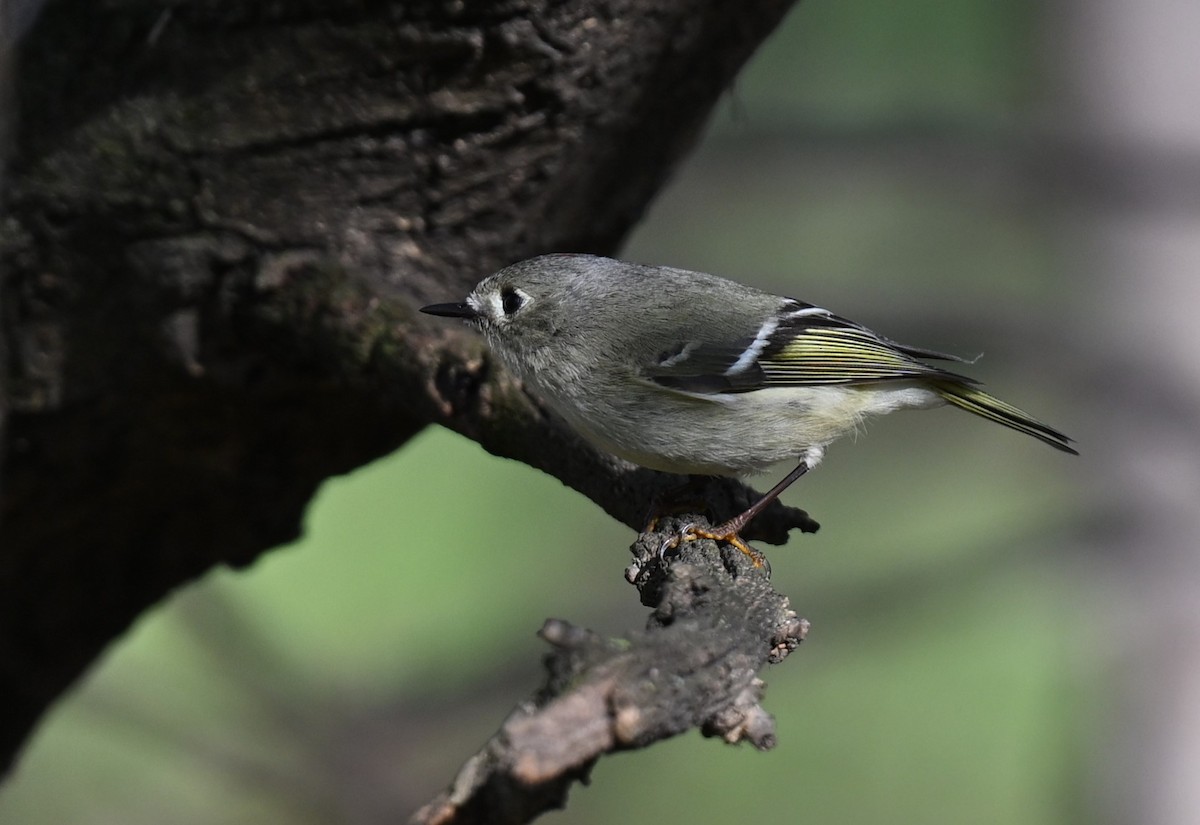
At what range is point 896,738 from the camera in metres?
6.26

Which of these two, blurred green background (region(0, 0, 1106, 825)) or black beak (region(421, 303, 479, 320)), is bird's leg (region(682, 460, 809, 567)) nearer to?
black beak (region(421, 303, 479, 320))

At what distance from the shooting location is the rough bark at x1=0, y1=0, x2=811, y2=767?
7.31 feet

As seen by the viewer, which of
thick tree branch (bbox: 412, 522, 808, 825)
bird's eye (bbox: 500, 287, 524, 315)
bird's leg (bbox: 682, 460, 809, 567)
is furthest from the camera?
bird's eye (bbox: 500, 287, 524, 315)

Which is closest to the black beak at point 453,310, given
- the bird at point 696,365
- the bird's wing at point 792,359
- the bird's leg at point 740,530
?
the bird at point 696,365

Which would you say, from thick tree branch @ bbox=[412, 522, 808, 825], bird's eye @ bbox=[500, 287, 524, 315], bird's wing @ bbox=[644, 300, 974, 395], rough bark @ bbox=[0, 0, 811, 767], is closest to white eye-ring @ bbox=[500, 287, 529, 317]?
bird's eye @ bbox=[500, 287, 524, 315]

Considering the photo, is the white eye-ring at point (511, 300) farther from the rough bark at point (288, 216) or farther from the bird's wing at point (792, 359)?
the bird's wing at point (792, 359)

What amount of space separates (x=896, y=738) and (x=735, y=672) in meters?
5.43

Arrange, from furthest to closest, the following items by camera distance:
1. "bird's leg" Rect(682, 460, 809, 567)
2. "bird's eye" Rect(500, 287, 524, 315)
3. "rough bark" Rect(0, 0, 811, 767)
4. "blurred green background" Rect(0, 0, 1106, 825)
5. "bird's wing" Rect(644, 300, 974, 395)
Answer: "blurred green background" Rect(0, 0, 1106, 825)
"bird's eye" Rect(500, 287, 524, 315)
"bird's wing" Rect(644, 300, 974, 395)
"rough bark" Rect(0, 0, 811, 767)
"bird's leg" Rect(682, 460, 809, 567)

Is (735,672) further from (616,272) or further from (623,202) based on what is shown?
(623,202)

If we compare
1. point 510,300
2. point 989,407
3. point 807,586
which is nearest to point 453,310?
point 510,300

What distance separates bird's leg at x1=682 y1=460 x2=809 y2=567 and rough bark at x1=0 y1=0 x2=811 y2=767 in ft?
0.11

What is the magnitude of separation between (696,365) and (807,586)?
3.36 meters

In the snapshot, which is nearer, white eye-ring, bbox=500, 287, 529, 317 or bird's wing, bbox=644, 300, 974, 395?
bird's wing, bbox=644, 300, 974, 395

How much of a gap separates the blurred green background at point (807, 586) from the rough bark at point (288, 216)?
1.40 metres
